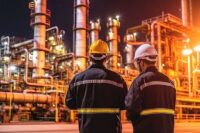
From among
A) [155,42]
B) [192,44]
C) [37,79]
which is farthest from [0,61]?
[192,44]

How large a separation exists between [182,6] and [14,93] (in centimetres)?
2379

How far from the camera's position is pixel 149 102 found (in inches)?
138

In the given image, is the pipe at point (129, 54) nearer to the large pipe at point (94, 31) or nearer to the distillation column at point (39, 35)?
the large pipe at point (94, 31)

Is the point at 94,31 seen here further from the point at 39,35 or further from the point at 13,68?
the point at 13,68

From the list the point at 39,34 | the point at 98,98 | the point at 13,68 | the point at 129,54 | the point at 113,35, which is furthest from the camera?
the point at 129,54

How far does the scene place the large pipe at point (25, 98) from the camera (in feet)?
66.4

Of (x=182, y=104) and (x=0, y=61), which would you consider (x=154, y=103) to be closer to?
(x=182, y=104)

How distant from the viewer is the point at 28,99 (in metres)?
21.5

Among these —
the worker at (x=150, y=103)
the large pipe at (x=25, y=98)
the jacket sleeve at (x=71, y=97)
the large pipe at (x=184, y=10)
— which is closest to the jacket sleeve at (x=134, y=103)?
the worker at (x=150, y=103)

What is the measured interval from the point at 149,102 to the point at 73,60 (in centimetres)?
2928

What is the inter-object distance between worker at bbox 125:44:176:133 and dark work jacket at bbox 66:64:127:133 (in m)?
0.17

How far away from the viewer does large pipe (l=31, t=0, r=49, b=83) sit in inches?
1250

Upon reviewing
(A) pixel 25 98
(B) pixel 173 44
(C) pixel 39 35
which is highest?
(C) pixel 39 35

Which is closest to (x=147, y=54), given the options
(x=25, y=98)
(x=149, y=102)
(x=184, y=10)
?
(x=149, y=102)
